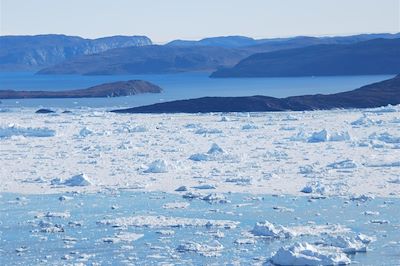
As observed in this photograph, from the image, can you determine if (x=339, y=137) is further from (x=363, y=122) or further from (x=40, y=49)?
(x=40, y=49)

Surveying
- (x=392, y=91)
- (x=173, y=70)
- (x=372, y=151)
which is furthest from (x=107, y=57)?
(x=372, y=151)

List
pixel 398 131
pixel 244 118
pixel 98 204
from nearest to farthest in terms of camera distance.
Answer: pixel 98 204 → pixel 398 131 → pixel 244 118

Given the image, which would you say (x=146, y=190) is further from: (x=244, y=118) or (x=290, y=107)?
(x=290, y=107)

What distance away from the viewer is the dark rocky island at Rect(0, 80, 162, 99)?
5206cm

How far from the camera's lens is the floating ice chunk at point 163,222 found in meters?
10.3

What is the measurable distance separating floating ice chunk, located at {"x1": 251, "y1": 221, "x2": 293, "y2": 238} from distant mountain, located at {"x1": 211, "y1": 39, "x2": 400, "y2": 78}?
69456mm

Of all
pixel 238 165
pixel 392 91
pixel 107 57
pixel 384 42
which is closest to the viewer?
pixel 238 165

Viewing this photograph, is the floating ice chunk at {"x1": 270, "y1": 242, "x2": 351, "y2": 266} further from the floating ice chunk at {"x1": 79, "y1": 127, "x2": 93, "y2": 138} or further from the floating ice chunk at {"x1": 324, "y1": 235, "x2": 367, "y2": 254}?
the floating ice chunk at {"x1": 79, "y1": 127, "x2": 93, "y2": 138}

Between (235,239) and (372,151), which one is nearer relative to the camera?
(235,239)

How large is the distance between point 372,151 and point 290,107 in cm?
1715

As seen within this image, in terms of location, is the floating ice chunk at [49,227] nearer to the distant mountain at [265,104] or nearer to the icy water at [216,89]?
the distant mountain at [265,104]

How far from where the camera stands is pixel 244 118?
28.9 m

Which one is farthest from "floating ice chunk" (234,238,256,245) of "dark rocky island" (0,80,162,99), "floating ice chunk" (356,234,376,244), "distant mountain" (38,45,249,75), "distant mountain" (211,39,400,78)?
"distant mountain" (38,45,249,75)

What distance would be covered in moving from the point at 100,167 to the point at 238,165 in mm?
2461
